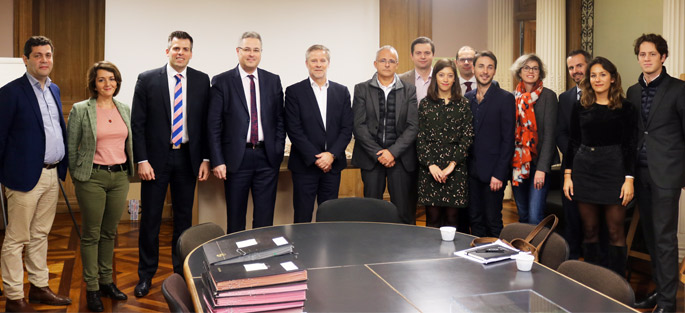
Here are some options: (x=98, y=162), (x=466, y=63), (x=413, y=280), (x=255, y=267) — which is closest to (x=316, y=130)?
(x=466, y=63)

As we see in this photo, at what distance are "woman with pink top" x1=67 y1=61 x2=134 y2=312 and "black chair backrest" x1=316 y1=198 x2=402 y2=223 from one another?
1.33 m

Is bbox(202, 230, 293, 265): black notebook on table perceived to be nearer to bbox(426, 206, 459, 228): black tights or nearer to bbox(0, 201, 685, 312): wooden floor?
bbox(0, 201, 685, 312): wooden floor

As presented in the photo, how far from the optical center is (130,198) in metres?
7.02

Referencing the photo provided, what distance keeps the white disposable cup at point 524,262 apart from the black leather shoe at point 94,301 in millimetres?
2684

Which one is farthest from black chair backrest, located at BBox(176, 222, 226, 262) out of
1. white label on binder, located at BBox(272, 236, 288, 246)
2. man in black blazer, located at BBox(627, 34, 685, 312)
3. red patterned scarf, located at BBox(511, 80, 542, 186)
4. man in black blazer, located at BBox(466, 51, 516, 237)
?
man in black blazer, located at BBox(627, 34, 685, 312)

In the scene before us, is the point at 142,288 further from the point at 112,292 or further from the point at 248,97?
the point at 248,97

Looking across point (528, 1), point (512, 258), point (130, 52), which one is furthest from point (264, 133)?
point (528, 1)

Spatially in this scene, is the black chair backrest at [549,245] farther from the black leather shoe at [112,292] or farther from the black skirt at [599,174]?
the black leather shoe at [112,292]

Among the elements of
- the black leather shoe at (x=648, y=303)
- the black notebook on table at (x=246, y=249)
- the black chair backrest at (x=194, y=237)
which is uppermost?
the black notebook on table at (x=246, y=249)

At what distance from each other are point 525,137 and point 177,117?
2389mm

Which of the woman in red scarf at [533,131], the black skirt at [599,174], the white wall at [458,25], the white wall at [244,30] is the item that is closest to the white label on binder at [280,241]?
the black skirt at [599,174]

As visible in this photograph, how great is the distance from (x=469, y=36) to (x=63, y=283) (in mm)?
5819

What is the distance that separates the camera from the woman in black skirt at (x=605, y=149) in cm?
370

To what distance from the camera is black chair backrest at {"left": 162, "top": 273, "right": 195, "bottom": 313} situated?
1.76 metres
